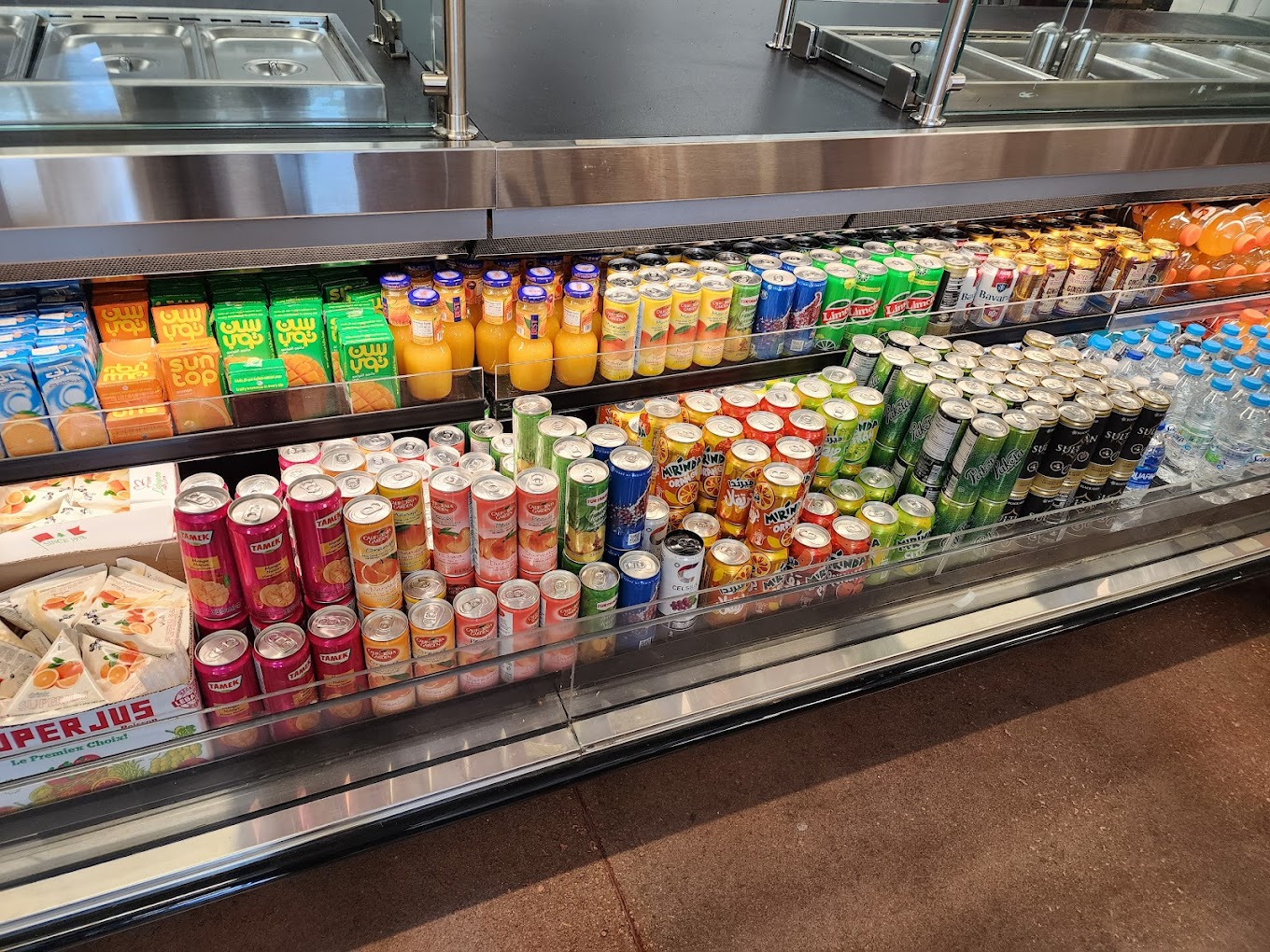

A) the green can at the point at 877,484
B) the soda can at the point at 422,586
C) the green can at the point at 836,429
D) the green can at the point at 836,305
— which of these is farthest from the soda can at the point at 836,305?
the soda can at the point at 422,586

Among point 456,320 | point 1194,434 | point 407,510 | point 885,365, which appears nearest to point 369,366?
point 456,320

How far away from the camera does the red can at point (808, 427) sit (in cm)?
164

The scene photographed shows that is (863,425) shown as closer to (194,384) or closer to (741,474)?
(741,474)

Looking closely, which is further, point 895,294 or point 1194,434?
point 1194,434

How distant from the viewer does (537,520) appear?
1.43 metres

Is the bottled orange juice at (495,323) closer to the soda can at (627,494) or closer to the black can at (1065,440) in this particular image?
the soda can at (627,494)

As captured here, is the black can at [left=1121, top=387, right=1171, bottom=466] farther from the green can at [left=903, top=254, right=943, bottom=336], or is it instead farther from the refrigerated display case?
the green can at [left=903, top=254, right=943, bottom=336]

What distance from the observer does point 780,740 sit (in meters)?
2.08

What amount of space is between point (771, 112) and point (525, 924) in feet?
5.90

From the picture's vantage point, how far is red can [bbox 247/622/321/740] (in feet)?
4.39

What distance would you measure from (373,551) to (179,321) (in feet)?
1.98

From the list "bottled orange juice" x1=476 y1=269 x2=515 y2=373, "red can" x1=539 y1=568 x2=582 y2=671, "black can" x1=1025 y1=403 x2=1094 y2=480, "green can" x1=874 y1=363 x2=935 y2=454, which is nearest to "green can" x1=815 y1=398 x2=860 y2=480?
"green can" x1=874 y1=363 x2=935 y2=454

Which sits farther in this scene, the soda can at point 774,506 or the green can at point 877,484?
the green can at point 877,484

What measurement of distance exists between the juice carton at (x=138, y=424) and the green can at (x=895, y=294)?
151 cm
